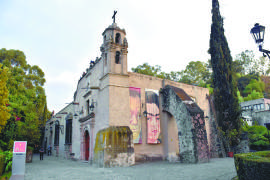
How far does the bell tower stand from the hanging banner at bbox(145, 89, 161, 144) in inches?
90.2

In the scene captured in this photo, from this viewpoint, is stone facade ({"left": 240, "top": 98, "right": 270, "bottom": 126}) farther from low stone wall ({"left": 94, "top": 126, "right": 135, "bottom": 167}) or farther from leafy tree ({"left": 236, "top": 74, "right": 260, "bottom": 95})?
low stone wall ({"left": 94, "top": 126, "right": 135, "bottom": 167})

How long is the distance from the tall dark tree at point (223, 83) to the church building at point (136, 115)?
313 cm

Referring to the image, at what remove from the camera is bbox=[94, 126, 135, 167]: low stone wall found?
9.68 meters

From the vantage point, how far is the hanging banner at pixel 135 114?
37.5ft

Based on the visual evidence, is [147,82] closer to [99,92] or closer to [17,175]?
[99,92]

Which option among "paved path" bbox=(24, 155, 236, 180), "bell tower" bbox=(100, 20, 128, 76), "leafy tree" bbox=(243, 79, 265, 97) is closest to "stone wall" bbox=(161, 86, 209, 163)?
"paved path" bbox=(24, 155, 236, 180)

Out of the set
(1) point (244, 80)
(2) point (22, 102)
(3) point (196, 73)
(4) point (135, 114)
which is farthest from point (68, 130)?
(1) point (244, 80)

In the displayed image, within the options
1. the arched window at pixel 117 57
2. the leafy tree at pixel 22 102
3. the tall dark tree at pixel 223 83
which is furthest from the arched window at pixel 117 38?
the leafy tree at pixel 22 102

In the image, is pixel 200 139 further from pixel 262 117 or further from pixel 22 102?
pixel 262 117

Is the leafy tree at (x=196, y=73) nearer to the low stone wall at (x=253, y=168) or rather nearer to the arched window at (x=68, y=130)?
the arched window at (x=68, y=130)

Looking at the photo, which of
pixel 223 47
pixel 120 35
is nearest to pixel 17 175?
pixel 120 35

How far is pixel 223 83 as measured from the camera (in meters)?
14.9

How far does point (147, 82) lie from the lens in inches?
510

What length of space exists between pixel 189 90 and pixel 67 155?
38.2 ft
